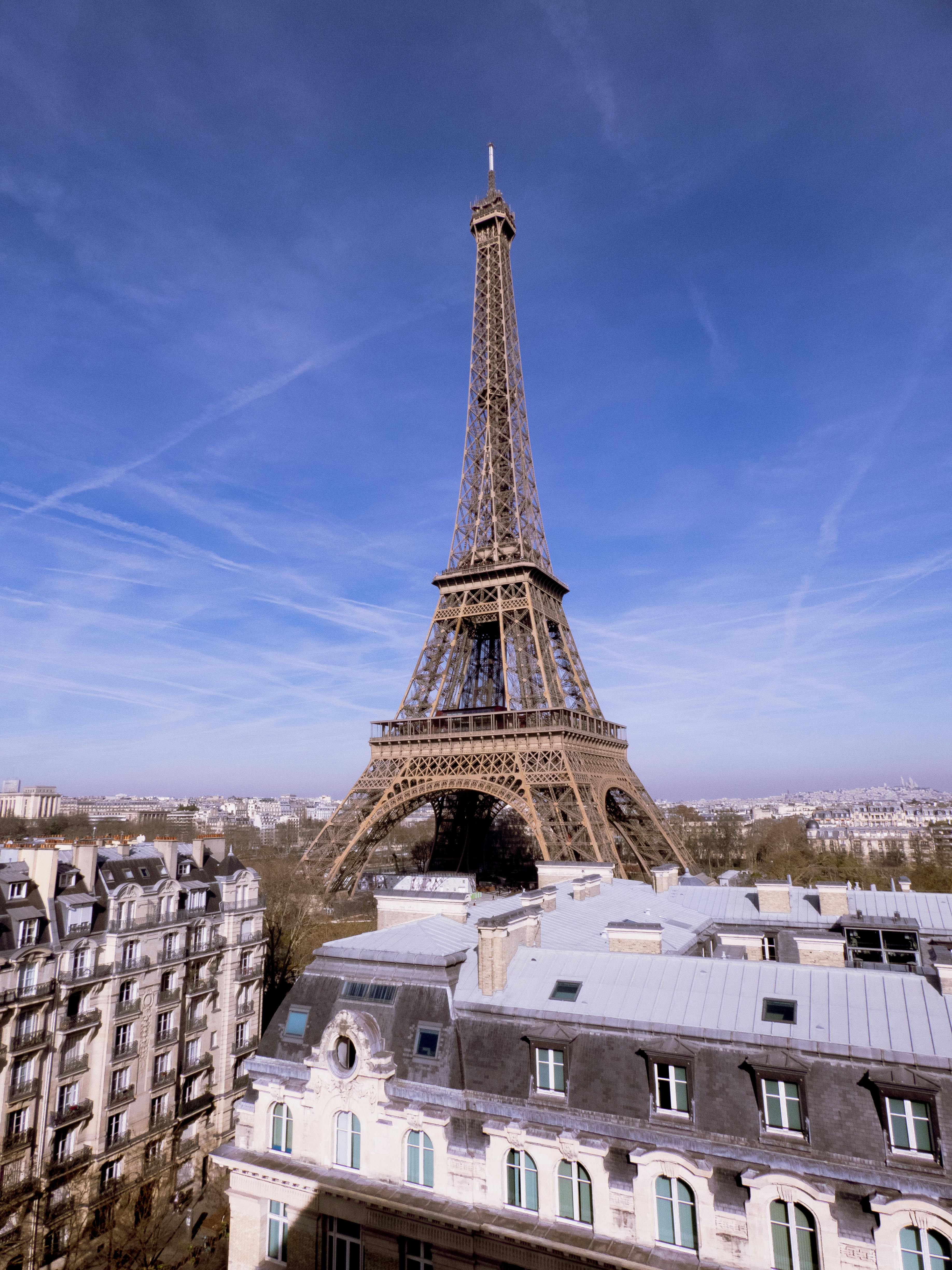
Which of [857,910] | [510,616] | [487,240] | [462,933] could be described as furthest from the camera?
[487,240]

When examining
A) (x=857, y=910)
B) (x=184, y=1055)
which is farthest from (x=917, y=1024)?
(x=184, y=1055)

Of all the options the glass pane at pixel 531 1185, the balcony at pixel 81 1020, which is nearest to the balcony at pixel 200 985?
the balcony at pixel 81 1020

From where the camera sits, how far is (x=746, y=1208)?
11617mm

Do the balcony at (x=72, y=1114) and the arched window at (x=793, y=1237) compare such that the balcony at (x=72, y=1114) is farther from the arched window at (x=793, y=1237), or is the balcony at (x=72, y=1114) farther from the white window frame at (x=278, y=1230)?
the arched window at (x=793, y=1237)

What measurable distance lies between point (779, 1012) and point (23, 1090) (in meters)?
21.5

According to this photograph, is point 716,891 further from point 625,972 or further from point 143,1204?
point 143,1204

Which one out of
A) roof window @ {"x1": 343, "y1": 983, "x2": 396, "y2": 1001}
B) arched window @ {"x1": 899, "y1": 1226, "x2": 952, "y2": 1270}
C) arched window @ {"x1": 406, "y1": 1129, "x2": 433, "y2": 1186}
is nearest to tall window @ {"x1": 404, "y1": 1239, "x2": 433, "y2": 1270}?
arched window @ {"x1": 406, "y1": 1129, "x2": 433, "y2": 1186}

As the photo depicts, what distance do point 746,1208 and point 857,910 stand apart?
545 inches

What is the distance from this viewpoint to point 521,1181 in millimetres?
13141

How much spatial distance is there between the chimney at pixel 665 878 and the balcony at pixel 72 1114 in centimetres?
1913

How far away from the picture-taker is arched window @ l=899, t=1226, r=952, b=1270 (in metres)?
10.7

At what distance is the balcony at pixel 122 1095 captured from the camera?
80.2 feet

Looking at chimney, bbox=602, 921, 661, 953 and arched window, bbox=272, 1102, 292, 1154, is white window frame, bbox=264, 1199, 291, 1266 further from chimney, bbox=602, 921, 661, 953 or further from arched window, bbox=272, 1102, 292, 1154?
chimney, bbox=602, 921, 661, 953

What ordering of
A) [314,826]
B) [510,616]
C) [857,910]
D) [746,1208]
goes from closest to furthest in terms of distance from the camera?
[746,1208]
[857,910]
[510,616]
[314,826]
